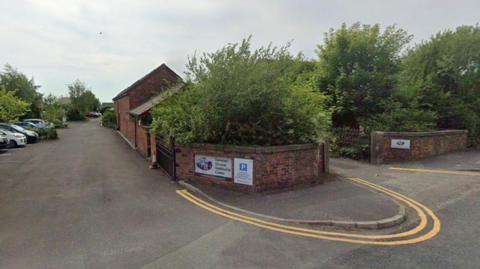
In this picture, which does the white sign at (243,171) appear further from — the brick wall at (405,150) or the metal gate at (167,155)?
the brick wall at (405,150)

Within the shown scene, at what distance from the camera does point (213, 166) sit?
7871 millimetres

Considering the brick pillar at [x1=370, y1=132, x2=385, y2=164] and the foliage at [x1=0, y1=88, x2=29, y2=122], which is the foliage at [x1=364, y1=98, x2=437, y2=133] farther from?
the foliage at [x1=0, y1=88, x2=29, y2=122]

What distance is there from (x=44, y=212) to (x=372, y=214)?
7316mm

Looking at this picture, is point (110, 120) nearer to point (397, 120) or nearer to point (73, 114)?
point (73, 114)

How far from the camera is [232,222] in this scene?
18.2 feet

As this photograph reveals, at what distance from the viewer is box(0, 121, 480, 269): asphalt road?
4090 millimetres

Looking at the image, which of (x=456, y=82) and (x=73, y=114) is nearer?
(x=456, y=82)

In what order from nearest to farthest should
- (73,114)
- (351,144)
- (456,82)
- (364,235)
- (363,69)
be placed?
1. (364,235)
2. (351,144)
3. (363,69)
4. (456,82)
5. (73,114)

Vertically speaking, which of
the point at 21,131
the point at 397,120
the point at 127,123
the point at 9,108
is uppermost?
the point at 9,108

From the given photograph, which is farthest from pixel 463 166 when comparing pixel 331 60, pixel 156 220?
pixel 156 220

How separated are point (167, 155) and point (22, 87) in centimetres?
4245

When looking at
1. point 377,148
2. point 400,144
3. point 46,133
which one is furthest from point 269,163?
point 46,133

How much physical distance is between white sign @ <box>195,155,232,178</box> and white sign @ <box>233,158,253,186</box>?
0.63 feet

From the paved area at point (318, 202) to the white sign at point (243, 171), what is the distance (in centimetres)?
34
